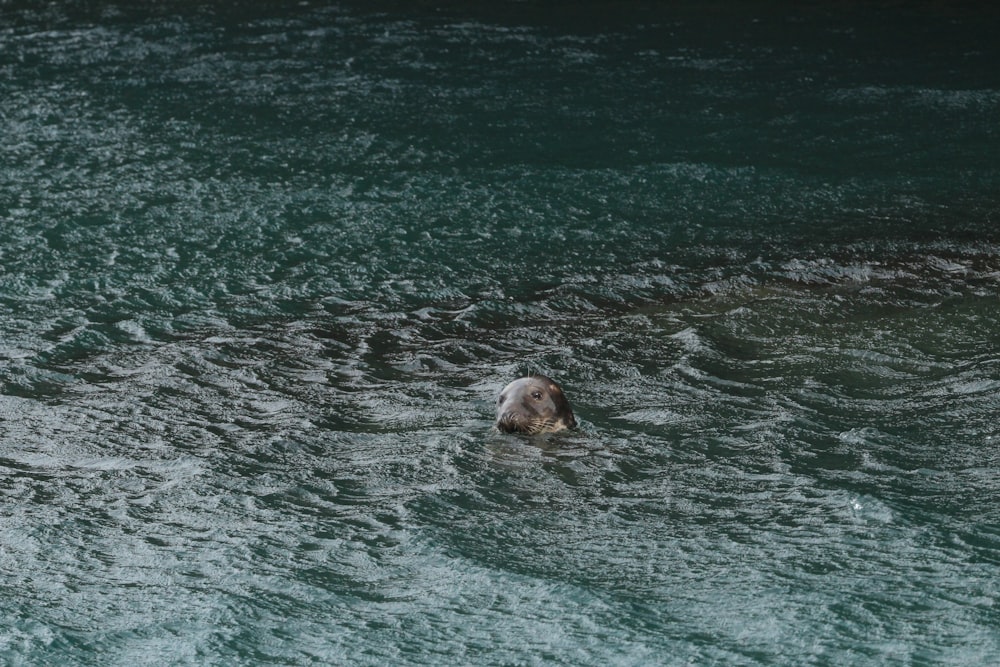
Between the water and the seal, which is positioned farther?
the seal

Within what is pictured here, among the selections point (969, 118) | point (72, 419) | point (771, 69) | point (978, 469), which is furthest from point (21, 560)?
point (771, 69)

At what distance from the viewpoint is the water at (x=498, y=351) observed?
620cm

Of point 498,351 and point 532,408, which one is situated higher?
point 532,408

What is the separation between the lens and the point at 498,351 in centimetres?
991

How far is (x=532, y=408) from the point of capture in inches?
Answer: 314

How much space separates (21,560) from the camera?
6.82 meters

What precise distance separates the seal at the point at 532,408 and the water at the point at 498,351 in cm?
14

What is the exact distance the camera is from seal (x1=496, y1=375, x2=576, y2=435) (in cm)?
795

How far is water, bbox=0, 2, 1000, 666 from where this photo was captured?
6195mm

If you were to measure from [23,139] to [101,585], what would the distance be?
10.3 m

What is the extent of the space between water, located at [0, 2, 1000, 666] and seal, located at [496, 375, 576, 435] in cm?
14

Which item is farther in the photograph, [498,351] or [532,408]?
[498,351]

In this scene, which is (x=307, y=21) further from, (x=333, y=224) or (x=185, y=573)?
(x=185, y=573)

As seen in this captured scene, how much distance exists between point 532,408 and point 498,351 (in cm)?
198
